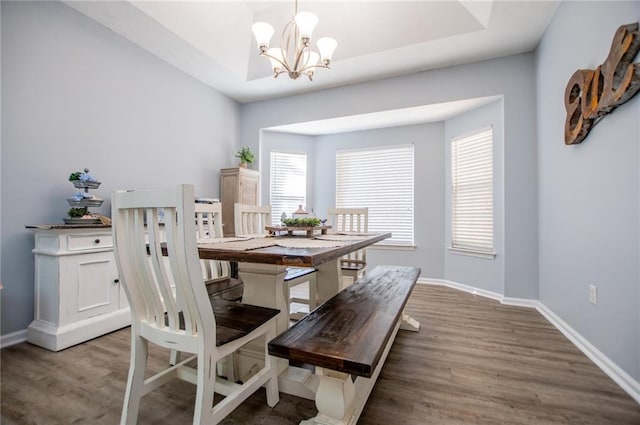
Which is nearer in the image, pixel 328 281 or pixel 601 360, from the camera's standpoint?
pixel 601 360

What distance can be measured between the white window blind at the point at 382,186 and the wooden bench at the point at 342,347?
2.98 metres

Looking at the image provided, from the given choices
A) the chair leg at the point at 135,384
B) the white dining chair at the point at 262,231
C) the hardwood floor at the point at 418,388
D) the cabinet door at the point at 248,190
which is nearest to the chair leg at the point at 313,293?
the white dining chair at the point at 262,231

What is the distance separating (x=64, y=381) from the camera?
1.69 meters

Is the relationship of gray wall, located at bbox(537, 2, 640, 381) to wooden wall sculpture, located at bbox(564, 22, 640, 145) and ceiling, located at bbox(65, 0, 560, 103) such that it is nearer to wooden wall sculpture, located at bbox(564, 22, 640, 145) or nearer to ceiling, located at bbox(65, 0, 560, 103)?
wooden wall sculpture, located at bbox(564, 22, 640, 145)

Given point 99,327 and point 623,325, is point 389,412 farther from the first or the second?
point 99,327

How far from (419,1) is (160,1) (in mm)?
2546

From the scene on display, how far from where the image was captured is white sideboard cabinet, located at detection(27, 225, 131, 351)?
6.94 feet

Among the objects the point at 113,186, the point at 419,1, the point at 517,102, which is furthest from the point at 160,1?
the point at 517,102

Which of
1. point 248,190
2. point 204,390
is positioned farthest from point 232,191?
point 204,390

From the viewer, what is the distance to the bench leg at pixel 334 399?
1.16 m

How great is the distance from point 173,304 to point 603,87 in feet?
9.16

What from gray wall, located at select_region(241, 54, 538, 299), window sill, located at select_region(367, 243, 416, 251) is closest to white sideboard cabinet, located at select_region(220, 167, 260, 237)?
window sill, located at select_region(367, 243, 416, 251)

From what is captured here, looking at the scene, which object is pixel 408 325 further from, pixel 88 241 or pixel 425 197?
pixel 88 241

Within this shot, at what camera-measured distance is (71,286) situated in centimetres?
217
